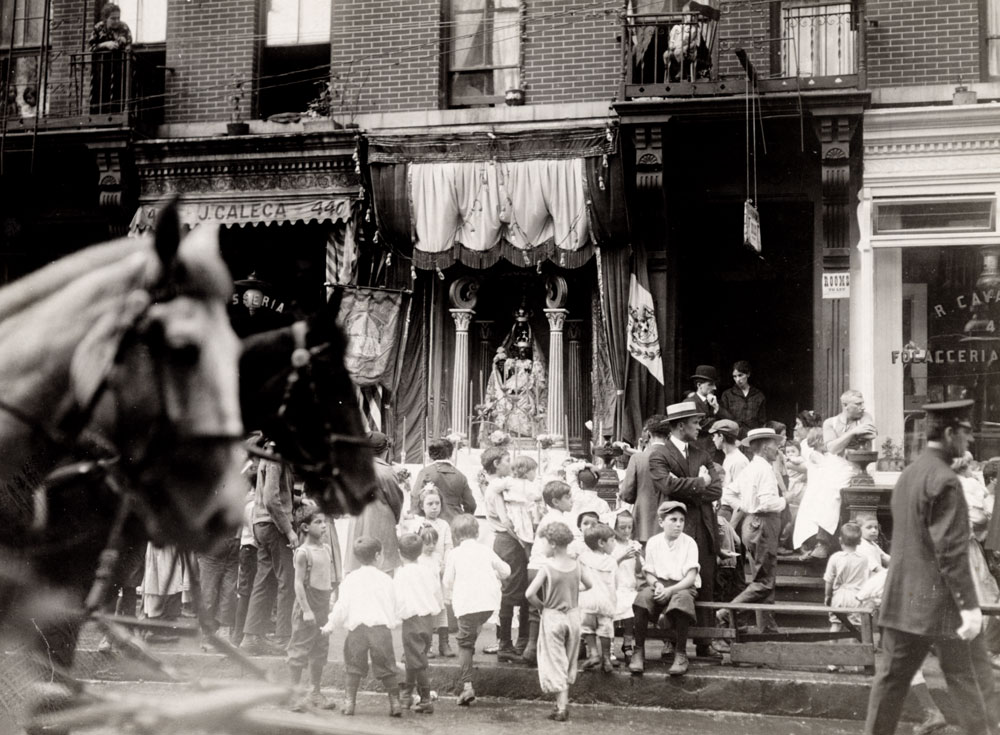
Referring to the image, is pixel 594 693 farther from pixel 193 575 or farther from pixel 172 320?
pixel 172 320

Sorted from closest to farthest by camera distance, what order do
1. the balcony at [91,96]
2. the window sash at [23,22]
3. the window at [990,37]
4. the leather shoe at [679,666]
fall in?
the leather shoe at [679,666] < the window at [990,37] < the balcony at [91,96] < the window sash at [23,22]

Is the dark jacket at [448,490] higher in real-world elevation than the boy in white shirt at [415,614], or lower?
higher

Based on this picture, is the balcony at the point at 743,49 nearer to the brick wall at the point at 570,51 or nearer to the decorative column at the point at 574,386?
the brick wall at the point at 570,51

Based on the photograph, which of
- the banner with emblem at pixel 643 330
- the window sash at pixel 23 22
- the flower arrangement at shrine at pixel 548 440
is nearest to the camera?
the banner with emblem at pixel 643 330

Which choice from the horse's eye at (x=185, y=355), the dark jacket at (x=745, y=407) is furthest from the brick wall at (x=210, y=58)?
the horse's eye at (x=185, y=355)

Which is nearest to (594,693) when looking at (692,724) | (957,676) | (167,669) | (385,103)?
(692,724)

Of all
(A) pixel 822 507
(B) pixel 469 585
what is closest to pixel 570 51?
(A) pixel 822 507

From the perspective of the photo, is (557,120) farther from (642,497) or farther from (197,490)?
(197,490)

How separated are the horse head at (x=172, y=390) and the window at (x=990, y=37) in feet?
41.4

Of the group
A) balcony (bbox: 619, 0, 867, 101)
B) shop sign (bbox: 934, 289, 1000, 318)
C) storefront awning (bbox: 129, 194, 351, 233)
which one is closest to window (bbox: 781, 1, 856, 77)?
balcony (bbox: 619, 0, 867, 101)

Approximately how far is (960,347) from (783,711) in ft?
22.2

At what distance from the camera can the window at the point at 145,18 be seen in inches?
627

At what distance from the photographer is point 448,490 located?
396 inches

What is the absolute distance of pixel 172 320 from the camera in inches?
126
